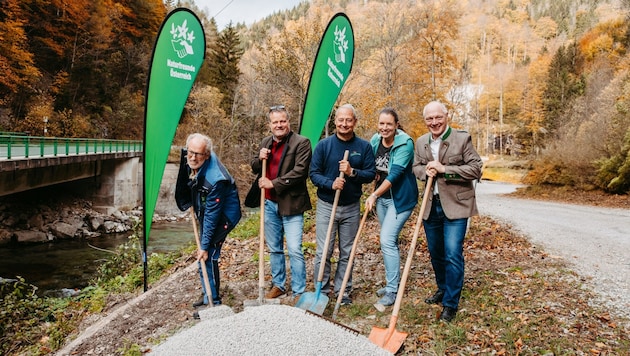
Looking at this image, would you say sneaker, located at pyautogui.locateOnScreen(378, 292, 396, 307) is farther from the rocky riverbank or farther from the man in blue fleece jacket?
the rocky riverbank

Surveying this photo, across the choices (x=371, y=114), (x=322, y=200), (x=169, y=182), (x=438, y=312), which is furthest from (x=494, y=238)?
(x=169, y=182)

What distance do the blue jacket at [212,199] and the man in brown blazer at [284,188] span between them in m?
0.32

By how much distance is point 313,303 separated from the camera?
3521 mm

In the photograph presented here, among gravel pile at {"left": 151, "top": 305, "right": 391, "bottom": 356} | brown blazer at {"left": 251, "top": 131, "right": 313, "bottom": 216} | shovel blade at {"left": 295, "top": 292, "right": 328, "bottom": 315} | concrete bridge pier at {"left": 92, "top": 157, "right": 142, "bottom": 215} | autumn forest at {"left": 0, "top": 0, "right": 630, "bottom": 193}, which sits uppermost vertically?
autumn forest at {"left": 0, "top": 0, "right": 630, "bottom": 193}

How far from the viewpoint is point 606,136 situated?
15328mm

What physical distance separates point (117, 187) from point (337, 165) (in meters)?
22.1

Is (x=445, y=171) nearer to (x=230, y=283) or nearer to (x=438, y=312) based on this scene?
(x=438, y=312)

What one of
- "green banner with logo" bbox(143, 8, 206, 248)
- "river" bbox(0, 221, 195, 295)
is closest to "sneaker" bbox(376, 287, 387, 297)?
"green banner with logo" bbox(143, 8, 206, 248)

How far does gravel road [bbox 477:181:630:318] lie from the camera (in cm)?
446

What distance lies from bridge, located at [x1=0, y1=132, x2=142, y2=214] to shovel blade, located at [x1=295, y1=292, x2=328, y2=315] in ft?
41.7

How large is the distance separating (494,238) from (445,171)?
4.40 metres

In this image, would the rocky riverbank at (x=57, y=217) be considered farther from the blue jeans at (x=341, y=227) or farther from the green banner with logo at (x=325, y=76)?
the blue jeans at (x=341, y=227)

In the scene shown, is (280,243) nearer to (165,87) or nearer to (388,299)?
(388,299)

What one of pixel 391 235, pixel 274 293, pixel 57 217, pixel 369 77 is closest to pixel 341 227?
pixel 391 235
